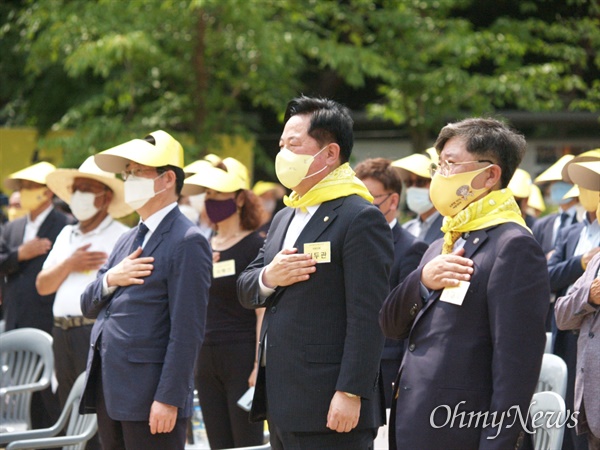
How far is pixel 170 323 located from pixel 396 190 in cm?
175

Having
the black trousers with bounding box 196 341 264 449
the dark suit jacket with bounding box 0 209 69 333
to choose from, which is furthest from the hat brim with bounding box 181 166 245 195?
the dark suit jacket with bounding box 0 209 69 333

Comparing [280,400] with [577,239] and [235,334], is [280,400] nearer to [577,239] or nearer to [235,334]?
[235,334]

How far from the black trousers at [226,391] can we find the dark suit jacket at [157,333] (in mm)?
Result: 1095

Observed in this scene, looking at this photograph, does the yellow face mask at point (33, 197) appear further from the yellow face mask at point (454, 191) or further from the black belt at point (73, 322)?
the yellow face mask at point (454, 191)

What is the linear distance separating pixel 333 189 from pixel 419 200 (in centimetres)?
254

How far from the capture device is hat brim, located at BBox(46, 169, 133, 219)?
607 cm

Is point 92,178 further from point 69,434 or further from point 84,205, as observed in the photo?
point 69,434

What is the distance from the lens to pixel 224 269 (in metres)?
5.71

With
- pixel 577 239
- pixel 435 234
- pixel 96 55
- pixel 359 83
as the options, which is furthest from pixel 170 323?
pixel 359 83

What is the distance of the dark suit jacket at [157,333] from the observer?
13.7 ft

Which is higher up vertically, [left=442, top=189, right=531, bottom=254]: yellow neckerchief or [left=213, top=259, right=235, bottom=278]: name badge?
[left=442, top=189, right=531, bottom=254]: yellow neckerchief

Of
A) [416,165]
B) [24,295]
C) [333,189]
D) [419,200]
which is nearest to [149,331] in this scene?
[333,189]

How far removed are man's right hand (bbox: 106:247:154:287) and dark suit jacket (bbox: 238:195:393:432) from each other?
2.65 ft

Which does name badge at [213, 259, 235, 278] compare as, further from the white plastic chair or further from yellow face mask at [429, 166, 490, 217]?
yellow face mask at [429, 166, 490, 217]
